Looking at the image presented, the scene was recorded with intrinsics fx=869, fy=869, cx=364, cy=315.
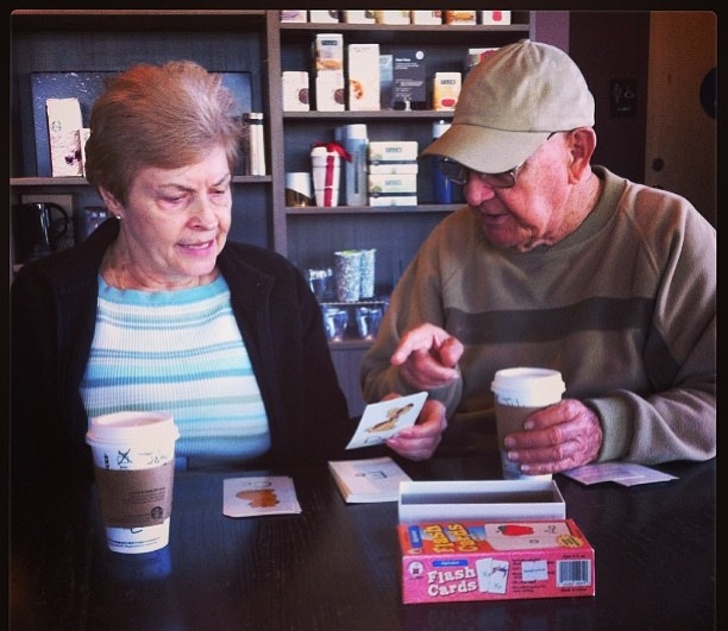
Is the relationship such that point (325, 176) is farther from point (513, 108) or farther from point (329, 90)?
point (513, 108)

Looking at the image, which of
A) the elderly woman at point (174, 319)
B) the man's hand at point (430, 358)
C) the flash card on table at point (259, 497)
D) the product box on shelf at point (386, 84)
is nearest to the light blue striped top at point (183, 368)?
the elderly woman at point (174, 319)

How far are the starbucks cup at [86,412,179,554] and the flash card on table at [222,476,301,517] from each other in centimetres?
12

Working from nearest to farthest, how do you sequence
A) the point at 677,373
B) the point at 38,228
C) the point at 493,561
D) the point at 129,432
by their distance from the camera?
the point at 493,561, the point at 129,432, the point at 38,228, the point at 677,373

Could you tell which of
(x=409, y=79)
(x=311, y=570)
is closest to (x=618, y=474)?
(x=311, y=570)

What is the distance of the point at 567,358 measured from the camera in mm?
1292

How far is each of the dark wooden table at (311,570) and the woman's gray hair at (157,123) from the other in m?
0.40

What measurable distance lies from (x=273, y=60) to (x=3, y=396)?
56cm

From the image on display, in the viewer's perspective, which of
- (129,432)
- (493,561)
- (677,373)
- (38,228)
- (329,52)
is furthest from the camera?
(677,373)

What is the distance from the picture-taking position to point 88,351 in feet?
3.73

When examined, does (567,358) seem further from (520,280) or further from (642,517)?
(642,517)

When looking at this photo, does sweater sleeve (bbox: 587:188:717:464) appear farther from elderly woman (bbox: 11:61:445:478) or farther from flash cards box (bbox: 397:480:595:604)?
flash cards box (bbox: 397:480:595:604)

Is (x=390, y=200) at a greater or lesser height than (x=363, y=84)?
lesser

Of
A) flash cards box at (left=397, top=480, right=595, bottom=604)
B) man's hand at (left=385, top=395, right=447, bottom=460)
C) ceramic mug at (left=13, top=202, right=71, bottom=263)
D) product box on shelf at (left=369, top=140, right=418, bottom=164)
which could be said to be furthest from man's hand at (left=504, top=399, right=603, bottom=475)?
ceramic mug at (left=13, top=202, right=71, bottom=263)

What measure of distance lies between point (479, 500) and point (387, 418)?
296mm
